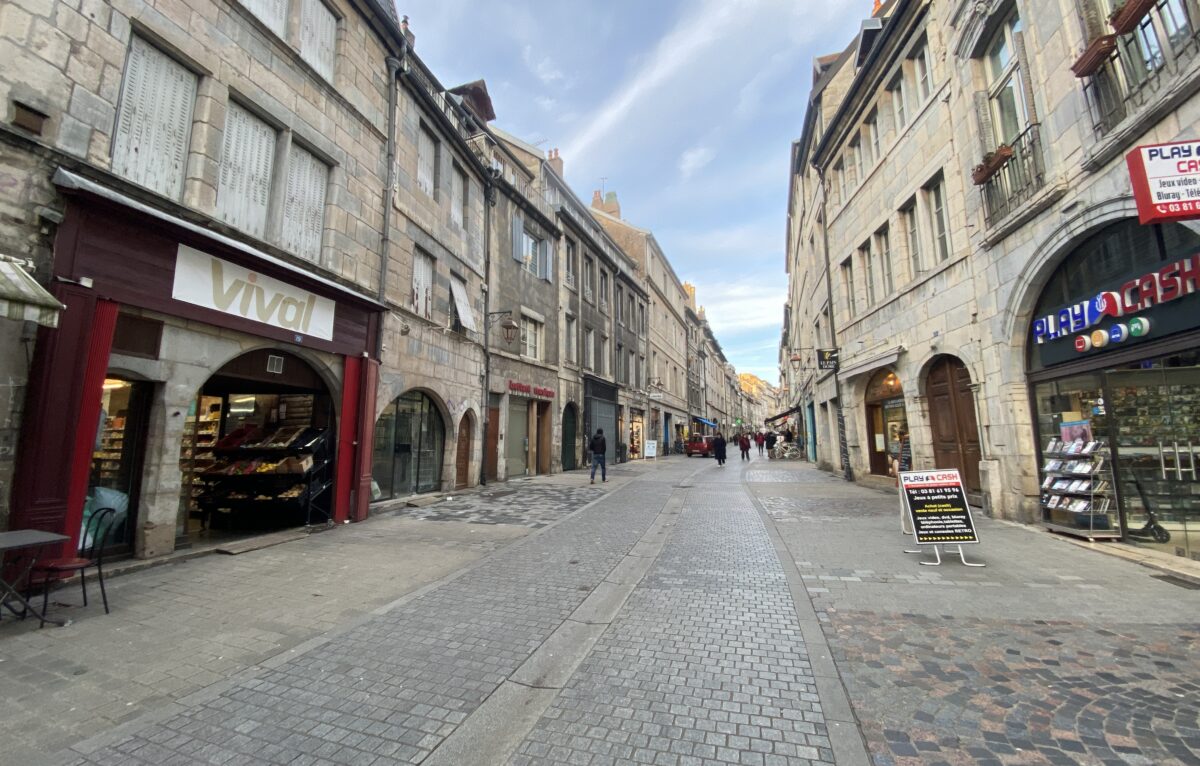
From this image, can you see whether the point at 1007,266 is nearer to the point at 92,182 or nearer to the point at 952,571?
the point at 952,571

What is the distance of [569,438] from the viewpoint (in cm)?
2130

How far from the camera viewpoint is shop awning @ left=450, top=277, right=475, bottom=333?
13430 mm

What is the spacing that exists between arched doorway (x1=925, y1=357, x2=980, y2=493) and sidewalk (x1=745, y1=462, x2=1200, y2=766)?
11.9ft

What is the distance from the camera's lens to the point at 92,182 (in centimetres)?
552

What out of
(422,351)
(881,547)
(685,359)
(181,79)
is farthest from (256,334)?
(685,359)

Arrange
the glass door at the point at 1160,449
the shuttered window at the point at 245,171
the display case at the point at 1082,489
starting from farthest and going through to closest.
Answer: the shuttered window at the point at 245,171
the display case at the point at 1082,489
the glass door at the point at 1160,449

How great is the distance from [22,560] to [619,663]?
5.70 meters

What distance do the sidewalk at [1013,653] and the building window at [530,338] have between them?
12826mm

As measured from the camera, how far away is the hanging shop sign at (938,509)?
624cm

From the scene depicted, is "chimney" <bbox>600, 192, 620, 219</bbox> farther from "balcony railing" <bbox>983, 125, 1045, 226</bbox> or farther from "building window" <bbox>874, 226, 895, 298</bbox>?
"balcony railing" <bbox>983, 125, 1045, 226</bbox>

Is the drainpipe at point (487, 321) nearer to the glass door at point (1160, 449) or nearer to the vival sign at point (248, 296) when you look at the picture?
the vival sign at point (248, 296)

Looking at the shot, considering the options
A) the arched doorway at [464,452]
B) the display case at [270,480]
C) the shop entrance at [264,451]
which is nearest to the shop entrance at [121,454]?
the shop entrance at [264,451]

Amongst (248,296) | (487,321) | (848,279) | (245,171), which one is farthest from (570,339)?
(248,296)

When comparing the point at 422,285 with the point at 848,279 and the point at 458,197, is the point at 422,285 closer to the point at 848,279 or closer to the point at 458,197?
the point at 458,197
